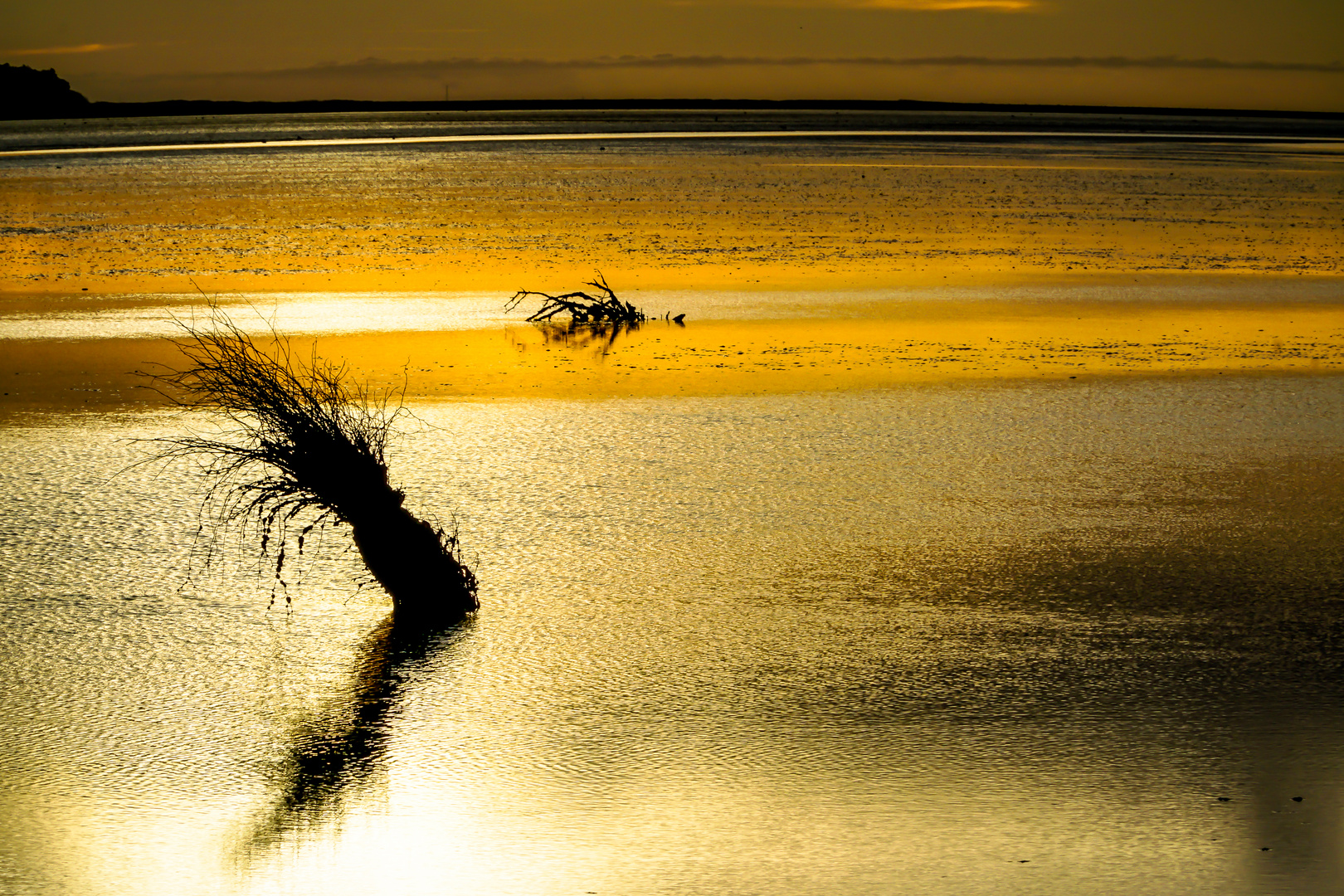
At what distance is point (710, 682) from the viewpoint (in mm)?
5285

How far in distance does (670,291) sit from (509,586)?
415 inches

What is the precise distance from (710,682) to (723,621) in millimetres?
672

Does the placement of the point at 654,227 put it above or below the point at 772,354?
above

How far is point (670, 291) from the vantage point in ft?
54.5

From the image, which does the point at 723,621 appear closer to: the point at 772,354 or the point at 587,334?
the point at 772,354

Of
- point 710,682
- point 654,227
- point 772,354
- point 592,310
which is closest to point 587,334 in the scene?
point 592,310

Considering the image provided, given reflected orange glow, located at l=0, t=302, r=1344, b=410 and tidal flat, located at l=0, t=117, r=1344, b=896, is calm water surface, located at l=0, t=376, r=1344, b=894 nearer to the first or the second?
tidal flat, located at l=0, t=117, r=1344, b=896

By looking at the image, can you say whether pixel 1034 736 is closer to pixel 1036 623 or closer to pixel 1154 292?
pixel 1036 623

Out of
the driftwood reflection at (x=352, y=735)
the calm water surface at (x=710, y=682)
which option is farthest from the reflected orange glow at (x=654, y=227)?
the driftwood reflection at (x=352, y=735)

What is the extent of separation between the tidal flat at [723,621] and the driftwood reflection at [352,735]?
0.02 meters

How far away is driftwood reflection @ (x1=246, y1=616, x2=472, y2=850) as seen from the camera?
4324mm

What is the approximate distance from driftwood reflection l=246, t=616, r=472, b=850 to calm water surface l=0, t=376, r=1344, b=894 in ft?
0.06

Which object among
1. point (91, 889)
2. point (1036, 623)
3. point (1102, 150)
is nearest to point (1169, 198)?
point (1036, 623)

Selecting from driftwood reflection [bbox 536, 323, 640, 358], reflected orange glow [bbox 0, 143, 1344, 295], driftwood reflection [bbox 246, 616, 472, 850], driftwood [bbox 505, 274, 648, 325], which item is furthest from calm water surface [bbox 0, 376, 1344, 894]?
reflected orange glow [bbox 0, 143, 1344, 295]
